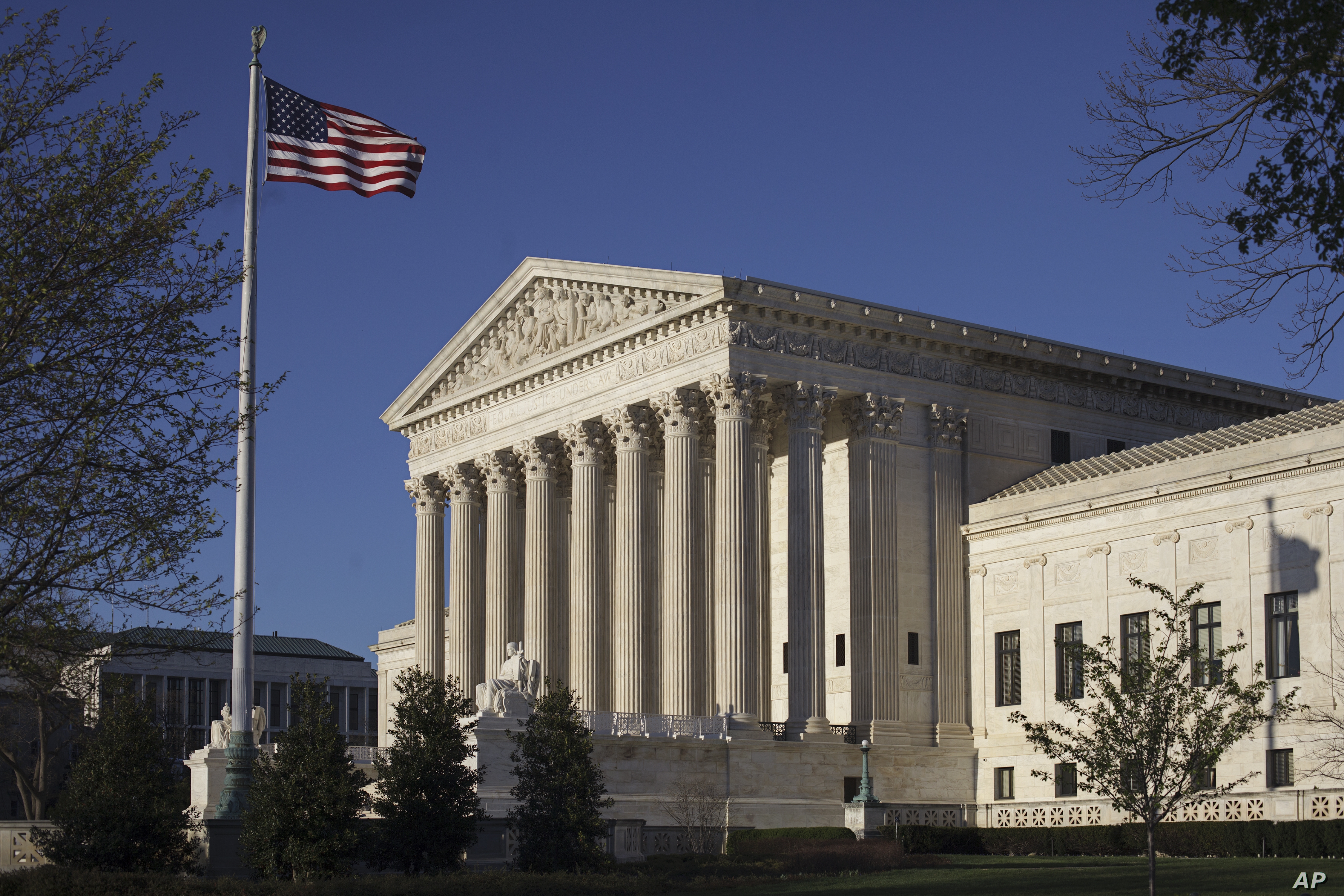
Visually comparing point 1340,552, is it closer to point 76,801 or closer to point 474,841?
point 474,841

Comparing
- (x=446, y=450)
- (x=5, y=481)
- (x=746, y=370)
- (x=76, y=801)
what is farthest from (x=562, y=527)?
(x=5, y=481)

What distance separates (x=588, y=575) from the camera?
2483 inches

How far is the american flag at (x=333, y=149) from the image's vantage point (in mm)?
40500

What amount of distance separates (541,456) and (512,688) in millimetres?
16421

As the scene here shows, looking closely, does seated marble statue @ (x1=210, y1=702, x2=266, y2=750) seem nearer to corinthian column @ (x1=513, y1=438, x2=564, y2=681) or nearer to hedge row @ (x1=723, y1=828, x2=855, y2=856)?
corinthian column @ (x1=513, y1=438, x2=564, y2=681)

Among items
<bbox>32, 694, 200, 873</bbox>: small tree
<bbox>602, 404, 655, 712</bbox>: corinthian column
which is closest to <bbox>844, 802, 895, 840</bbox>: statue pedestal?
<bbox>602, 404, 655, 712</bbox>: corinthian column

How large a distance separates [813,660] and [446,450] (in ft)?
76.4

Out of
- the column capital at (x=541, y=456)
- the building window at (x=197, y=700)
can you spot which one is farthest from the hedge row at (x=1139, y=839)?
the building window at (x=197, y=700)

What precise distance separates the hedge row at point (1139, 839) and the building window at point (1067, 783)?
374 cm

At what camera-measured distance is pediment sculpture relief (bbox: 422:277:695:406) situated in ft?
201

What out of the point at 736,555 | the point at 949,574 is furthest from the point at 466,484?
the point at 949,574

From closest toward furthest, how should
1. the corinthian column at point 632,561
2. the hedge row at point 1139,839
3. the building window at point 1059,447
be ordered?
the hedge row at point 1139,839
the corinthian column at point 632,561
the building window at point 1059,447

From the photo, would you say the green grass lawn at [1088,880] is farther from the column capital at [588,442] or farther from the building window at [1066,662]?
the column capital at [588,442]

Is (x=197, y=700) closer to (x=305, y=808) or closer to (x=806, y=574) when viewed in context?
(x=806, y=574)
